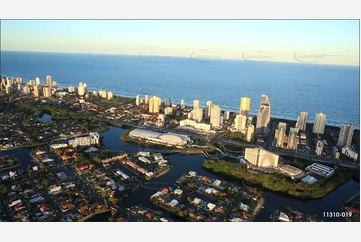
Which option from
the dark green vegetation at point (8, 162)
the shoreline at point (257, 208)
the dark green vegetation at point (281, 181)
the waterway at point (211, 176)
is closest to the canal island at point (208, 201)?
the shoreline at point (257, 208)

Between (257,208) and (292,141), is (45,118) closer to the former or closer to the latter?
(292,141)

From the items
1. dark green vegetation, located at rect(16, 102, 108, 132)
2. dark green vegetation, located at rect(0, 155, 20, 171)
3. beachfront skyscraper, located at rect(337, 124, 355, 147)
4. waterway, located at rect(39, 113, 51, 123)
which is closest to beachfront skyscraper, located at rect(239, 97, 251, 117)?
beachfront skyscraper, located at rect(337, 124, 355, 147)

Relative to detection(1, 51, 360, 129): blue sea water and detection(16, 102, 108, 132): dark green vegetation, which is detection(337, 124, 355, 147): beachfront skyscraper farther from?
detection(16, 102, 108, 132): dark green vegetation

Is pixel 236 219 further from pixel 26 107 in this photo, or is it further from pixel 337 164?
pixel 26 107

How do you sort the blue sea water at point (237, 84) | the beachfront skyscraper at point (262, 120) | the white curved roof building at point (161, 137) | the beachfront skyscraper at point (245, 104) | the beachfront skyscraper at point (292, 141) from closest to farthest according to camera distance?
the beachfront skyscraper at point (292, 141) → the white curved roof building at point (161, 137) → the beachfront skyscraper at point (262, 120) → the beachfront skyscraper at point (245, 104) → the blue sea water at point (237, 84)

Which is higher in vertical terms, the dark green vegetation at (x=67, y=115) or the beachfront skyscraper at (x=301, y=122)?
the beachfront skyscraper at (x=301, y=122)

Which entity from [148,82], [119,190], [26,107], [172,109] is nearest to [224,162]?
[119,190]

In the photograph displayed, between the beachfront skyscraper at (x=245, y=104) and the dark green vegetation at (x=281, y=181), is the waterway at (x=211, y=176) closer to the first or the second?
the dark green vegetation at (x=281, y=181)

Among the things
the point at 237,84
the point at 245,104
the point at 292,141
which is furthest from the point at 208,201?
A: the point at 237,84
